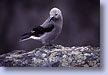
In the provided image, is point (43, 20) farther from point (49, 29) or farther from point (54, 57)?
point (54, 57)

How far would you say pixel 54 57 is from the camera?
5.99 feet

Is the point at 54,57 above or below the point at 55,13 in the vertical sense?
below

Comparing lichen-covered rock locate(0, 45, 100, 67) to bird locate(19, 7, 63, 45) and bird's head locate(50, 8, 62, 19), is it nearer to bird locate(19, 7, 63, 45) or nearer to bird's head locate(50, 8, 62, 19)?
bird locate(19, 7, 63, 45)

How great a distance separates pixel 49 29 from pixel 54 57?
203mm

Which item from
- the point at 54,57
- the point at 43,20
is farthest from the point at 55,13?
the point at 54,57

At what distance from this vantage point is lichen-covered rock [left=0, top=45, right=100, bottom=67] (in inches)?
71.3

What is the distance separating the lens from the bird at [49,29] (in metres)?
Result: 1.82

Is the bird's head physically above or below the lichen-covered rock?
above

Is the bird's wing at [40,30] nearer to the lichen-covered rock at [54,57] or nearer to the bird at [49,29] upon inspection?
the bird at [49,29]

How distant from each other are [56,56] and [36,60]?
0.15 m

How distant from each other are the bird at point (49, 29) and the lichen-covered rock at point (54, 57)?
2.8 inches

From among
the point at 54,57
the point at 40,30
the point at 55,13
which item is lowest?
the point at 54,57

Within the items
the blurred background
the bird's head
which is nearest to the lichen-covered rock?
the blurred background

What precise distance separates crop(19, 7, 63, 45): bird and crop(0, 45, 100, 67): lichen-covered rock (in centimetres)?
7
